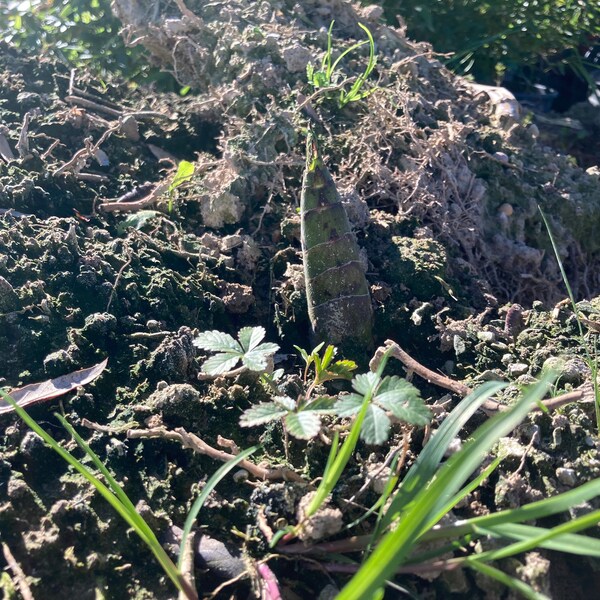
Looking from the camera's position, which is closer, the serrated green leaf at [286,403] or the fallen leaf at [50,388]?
the serrated green leaf at [286,403]

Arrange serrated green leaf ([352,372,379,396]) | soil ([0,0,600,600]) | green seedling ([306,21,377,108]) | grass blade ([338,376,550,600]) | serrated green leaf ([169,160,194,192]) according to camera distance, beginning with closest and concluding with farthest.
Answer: grass blade ([338,376,550,600]), serrated green leaf ([352,372,379,396]), soil ([0,0,600,600]), serrated green leaf ([169,160,194,192]), green seedling ([306,21,377,108])

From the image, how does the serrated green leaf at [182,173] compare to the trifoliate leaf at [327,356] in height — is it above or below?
above

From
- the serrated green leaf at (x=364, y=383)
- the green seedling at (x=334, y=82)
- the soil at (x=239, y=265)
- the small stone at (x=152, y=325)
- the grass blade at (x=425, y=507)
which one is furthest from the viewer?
the green seedling at (x=334, y=82)

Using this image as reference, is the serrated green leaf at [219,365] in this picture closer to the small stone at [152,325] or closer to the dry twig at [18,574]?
the small stone at [152,325]

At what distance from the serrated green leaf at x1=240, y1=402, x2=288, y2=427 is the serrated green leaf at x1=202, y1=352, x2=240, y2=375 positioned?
14cm

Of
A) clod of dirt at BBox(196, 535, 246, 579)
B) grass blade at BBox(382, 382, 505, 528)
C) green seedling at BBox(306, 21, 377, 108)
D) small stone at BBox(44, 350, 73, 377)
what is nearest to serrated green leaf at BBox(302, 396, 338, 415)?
grass blade at BBox(382, 382, 505, 528)

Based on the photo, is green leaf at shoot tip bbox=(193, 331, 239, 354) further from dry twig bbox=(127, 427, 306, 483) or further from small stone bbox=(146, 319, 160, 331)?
small stone bbox=(146, 319, 160, 331)

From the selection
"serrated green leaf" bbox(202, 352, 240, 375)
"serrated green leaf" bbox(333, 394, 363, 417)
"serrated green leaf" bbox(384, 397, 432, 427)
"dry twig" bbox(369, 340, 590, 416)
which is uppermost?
"serrated green leaf" bbox(202, 352, 240, 375)

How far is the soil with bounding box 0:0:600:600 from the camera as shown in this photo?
4.44ft

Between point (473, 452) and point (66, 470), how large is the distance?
0.89m

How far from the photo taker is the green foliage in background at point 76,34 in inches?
119

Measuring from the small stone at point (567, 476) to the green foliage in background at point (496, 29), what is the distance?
2.56 metres

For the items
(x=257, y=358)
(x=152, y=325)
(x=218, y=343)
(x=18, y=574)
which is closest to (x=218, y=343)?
(x=218, y=343)

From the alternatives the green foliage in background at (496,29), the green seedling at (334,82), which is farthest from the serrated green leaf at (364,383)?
the green foliage in background at (496,29)
